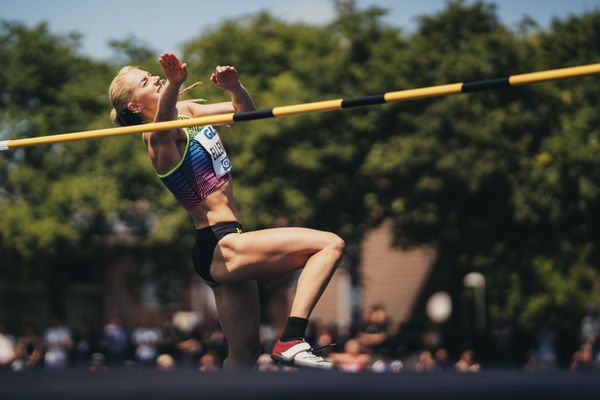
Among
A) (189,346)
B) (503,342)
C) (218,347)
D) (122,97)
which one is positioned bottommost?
(503,342)

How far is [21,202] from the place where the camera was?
96.2ft

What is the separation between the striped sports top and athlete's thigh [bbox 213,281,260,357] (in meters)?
0.58

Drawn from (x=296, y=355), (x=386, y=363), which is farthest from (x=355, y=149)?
(x=296, y=355)

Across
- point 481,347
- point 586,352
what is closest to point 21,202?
point 481,347

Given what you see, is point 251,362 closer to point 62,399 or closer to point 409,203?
point 62,399

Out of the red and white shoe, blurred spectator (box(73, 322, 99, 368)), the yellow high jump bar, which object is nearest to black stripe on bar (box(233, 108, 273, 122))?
the yellow high jump bar

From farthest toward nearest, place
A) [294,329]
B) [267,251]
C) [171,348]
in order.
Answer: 1. [171,348]
2. [267,251]
3. [294,329]

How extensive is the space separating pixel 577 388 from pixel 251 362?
355 centimetres

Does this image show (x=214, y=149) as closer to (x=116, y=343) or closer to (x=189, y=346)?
(x=189, y=346)

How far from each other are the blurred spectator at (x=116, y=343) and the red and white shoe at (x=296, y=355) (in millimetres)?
18274

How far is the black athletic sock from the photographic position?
602 centimetres

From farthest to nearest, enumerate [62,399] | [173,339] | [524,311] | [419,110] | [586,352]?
[524,311]
[419,110]
[173,339]
[586,352]
[62,399]

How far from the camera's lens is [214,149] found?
659cm

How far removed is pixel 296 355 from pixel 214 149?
1458mm
